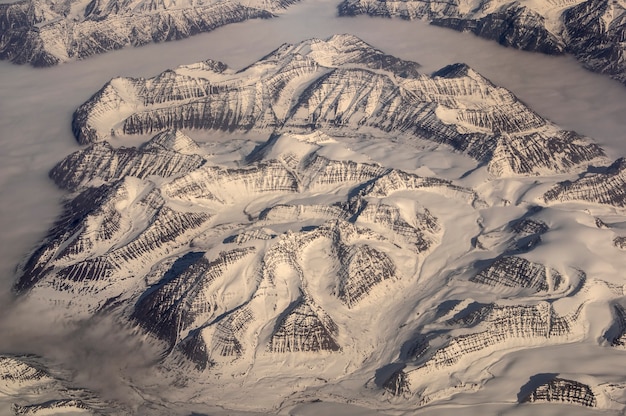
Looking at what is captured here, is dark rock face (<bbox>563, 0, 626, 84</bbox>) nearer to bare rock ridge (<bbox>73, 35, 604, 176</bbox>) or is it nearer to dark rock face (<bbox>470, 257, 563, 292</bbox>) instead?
bare rock ridge (<bbox>73, 35, 604, 176</bbox>)

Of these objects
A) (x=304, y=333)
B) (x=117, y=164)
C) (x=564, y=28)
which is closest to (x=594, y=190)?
(x=304, y=333)

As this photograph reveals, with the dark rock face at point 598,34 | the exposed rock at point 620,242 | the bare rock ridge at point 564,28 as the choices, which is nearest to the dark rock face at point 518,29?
the bare rock ridge at point 564,28

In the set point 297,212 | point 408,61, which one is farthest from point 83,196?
point 408,61

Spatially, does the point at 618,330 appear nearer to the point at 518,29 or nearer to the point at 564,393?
the point at 564,393

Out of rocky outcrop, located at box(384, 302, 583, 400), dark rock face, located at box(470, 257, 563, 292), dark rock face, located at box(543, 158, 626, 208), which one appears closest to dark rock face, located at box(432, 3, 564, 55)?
dark rock face, located at box(543, 158, 626, 208)

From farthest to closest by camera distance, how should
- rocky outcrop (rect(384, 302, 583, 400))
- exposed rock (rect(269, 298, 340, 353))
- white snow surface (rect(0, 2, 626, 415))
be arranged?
exposed rock (rect(269, 298, 340, 353)) → rocky outcrop (rect(384, 302, 583, 400)) → white snow surface (rect(0, 2, 626, 415))

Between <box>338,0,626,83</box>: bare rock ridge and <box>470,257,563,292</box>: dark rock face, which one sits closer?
<box>470,257,563,292</box>: dark rock face

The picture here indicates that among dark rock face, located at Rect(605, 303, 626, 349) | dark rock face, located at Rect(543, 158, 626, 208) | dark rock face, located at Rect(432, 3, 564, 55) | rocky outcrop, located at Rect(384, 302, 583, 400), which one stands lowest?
rocky outcrop, located at Rect(384, 302, 583, 400)
